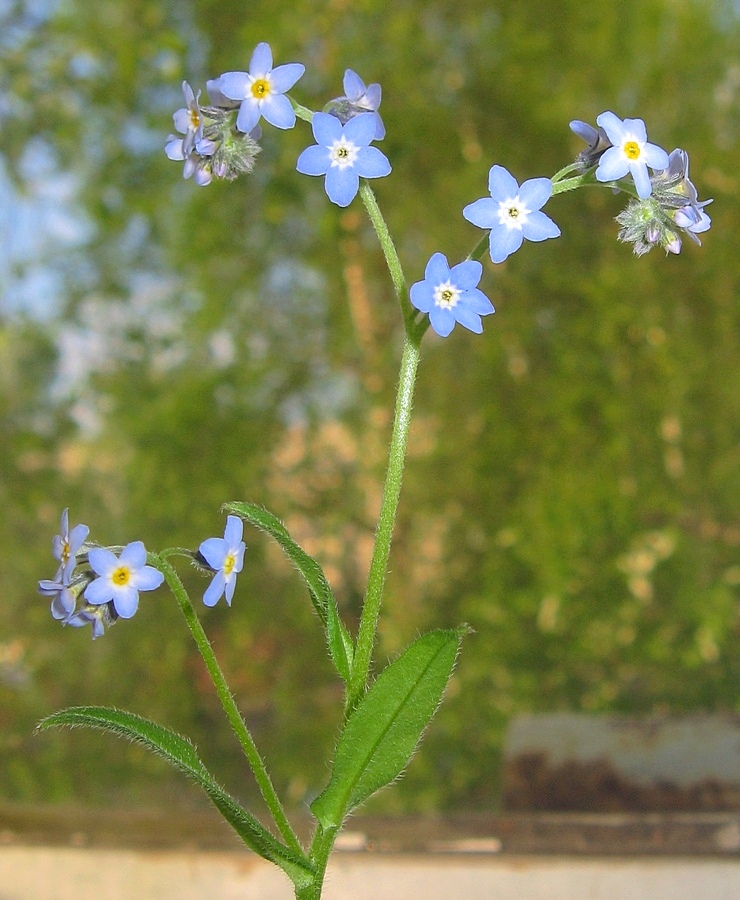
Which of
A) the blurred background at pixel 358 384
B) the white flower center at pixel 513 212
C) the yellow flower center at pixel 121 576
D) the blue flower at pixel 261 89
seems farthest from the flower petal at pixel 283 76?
Answer: the blurred background at pixel 358 384

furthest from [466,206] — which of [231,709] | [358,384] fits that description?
[358,384]

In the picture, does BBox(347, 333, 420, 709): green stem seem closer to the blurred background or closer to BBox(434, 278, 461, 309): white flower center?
BBox(434, 278, 461, 309): white flower center

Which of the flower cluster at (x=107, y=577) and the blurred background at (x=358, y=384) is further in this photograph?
the blurred background at (x=358, y=384)

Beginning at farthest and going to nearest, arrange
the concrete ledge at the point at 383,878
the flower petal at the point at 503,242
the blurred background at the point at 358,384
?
the blurred background at the point at 358,384
the concrete ledge at the point at 383,878
the flower petal at the point at 503,242

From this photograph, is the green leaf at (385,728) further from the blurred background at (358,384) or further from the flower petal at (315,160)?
the blurred background at (358,384)

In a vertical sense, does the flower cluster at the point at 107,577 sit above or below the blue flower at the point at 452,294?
below

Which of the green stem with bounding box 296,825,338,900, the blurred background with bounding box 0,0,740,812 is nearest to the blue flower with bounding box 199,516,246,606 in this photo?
the green stem with bounding box 296,825,338,900

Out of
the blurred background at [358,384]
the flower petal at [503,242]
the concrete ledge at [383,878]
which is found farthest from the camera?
the blurred background at [358,384]
